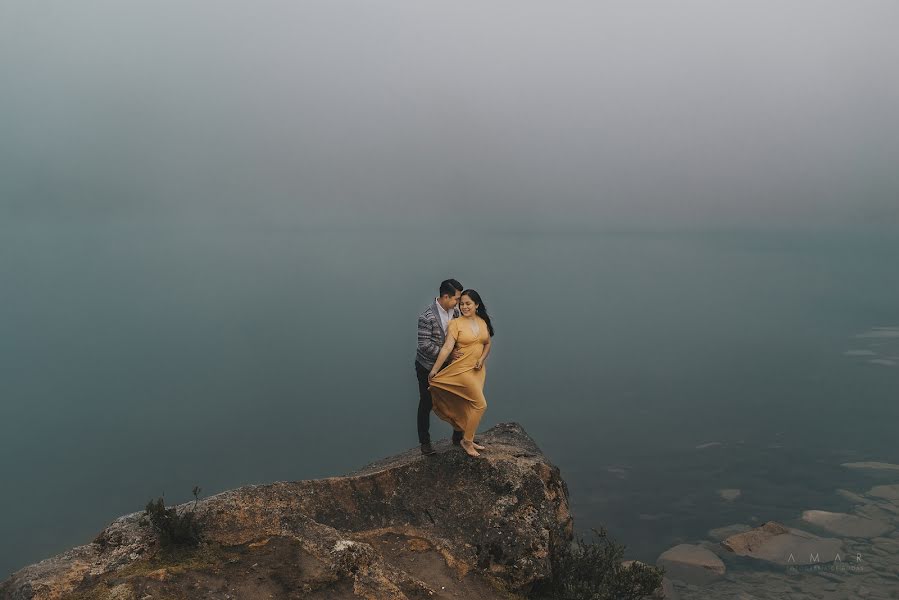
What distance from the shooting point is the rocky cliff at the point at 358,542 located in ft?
24.3

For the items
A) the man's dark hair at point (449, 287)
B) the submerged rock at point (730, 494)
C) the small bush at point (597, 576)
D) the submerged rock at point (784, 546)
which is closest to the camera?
the small bush at point (597, 576)

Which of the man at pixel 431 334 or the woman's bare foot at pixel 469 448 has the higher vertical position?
the man at pixel 431 334

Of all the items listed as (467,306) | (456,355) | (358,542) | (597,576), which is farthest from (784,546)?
(358,542)

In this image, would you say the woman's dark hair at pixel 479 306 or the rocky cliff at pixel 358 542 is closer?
the rocky cliff at pixel 358 542

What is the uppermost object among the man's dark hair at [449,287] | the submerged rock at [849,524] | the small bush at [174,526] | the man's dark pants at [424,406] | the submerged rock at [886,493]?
the man's dark hair at [449,287]

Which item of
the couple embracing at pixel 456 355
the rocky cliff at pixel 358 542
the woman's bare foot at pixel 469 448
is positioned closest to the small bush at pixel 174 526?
the rocky cliff at pixel 358 542

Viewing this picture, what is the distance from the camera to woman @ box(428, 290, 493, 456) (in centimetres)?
1046

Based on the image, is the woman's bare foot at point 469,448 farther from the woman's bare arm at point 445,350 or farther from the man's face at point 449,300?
the man's face at point 449,300

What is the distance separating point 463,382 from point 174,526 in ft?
16.4

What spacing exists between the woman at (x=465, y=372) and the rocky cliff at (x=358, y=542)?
0.77 m

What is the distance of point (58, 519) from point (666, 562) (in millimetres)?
173502

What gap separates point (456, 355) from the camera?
10.7m

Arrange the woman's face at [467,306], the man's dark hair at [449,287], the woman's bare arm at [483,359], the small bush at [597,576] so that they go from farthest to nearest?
the woman's bare arm at [483,359], the woman's face at [467,306], the man's dark hair at [449,287], the small bush at [597,576]

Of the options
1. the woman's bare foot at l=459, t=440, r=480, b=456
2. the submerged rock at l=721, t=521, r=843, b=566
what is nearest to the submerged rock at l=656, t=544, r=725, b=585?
the submerged rock at l=721, t=521, r=843, b=566
